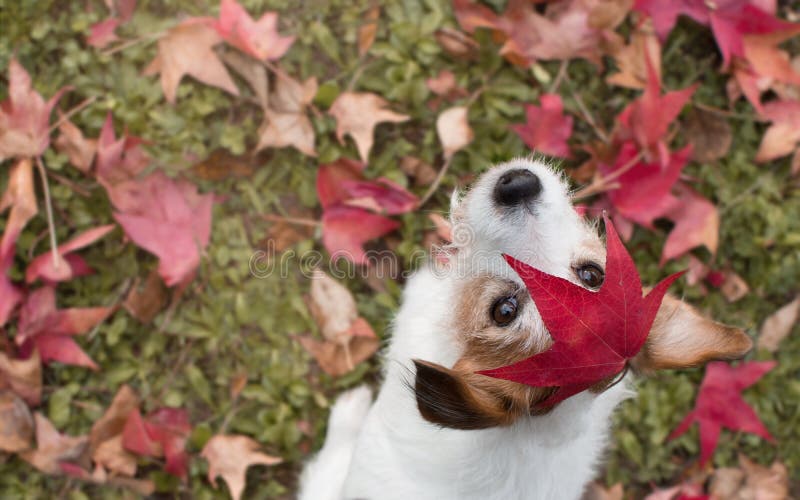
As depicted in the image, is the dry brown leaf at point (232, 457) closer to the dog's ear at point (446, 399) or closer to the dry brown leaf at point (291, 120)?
the dry brown leaf at point (291, 120)

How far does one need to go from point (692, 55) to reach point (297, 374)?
2.67 metres

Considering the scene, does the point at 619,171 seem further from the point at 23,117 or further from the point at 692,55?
the point at 23,117

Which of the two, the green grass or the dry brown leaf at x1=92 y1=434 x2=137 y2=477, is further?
the green grass

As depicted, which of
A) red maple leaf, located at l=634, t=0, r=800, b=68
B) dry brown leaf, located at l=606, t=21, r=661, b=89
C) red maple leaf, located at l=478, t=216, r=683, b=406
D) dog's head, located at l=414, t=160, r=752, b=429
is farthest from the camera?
dry brown leaf, located at l=606, t=21, r=661, b=89

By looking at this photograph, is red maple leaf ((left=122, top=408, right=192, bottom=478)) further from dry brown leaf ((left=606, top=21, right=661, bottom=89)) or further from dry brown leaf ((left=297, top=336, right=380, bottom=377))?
dry brown leaf ((left=606, top=21, right=661, bottom=89))

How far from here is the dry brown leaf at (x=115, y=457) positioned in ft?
10.1

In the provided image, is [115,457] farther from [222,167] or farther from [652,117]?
[652,117]

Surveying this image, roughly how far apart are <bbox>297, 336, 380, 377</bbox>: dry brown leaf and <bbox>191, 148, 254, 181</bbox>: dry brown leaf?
0.93 metres

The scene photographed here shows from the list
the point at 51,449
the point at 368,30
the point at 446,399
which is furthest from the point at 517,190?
the point at 51,449

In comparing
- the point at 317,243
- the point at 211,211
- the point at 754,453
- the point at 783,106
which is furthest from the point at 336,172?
the point at 754,453

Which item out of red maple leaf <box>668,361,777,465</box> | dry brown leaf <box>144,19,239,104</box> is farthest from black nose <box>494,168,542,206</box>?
red maple leaf <box>668,361,777,465</box>

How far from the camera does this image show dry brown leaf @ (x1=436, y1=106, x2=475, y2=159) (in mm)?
3350

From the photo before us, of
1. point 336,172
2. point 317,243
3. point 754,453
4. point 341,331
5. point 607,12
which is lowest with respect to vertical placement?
point 754,453

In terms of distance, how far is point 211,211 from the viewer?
10.8 feet
